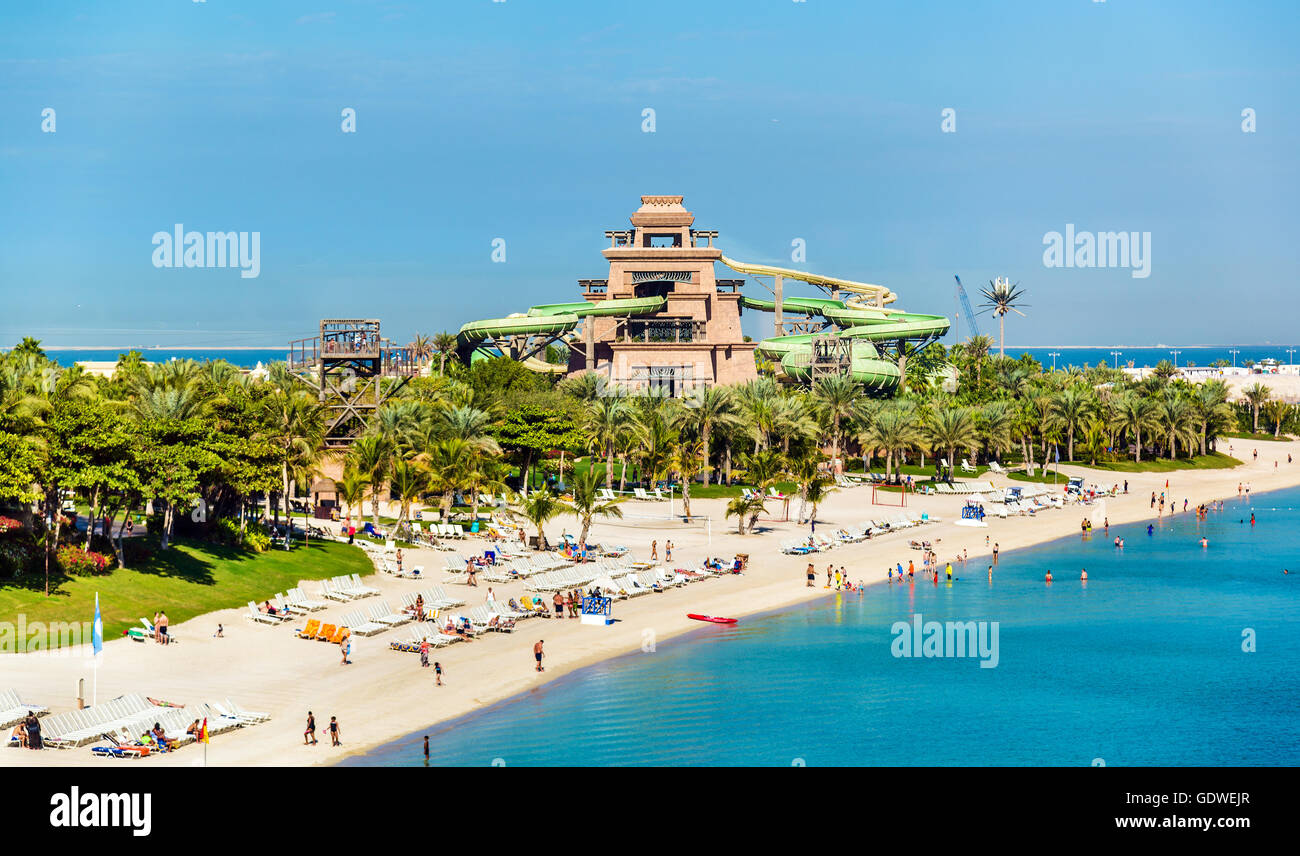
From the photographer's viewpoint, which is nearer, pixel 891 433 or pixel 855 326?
pixel 891 433

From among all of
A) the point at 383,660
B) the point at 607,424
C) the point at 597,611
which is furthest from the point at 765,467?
the point at 383,660

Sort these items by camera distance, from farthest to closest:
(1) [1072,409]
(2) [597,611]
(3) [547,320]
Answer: (3) [547,320], (1) [1072,409], (2) [597,611]

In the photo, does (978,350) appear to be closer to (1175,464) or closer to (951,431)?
(1175,464)

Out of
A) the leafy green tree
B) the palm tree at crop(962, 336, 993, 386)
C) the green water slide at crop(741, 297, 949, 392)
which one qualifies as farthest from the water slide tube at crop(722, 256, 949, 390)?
the leafy green tree

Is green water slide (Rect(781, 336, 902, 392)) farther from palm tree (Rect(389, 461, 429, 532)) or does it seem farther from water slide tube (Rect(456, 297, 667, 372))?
palm tree (Rect(389, 461, 429, 532))

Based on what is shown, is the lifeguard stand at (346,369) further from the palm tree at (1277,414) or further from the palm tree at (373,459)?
the palm tree at (1277,414)

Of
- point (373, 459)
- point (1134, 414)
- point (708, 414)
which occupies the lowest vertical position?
point (373, 459)

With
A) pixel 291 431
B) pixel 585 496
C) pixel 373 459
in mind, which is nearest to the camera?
pixel 291 431
